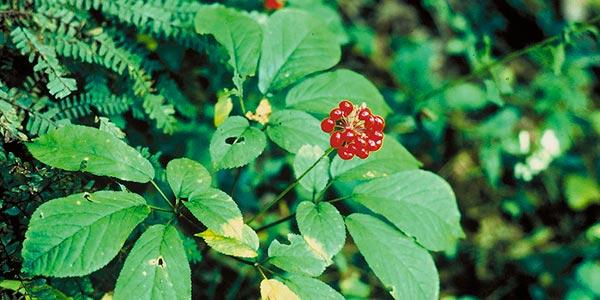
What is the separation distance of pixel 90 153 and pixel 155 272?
405mm

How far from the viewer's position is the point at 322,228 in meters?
1.44

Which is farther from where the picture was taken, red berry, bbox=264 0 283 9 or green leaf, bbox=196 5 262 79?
red berry, bbox=264 0 283 9

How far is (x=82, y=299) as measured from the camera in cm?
154

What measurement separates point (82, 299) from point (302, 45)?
114 centimetres

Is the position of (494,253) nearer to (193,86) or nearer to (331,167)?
(331,167)

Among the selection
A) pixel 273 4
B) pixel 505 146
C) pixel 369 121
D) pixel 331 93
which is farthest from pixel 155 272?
pixel 505 146

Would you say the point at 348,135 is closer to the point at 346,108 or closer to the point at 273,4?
the point at 346,108

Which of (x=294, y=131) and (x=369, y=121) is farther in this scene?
(x=294, y=131)

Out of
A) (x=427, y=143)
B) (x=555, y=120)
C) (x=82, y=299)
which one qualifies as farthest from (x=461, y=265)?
(x=82, y=299)

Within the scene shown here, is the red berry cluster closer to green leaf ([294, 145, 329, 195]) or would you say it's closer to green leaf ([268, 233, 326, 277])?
green leaf ([294, 145, 329, 195])

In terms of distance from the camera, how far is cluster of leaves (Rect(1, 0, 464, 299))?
1.29m

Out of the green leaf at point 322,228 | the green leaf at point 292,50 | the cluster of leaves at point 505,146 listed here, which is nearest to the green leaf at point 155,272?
the green leaf at point 322,228

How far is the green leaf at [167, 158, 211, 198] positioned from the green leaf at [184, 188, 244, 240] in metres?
0.02

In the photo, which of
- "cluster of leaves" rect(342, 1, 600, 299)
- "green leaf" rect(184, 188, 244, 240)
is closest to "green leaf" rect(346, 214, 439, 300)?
"green leaf" rect(184, 188, 244, 240)
